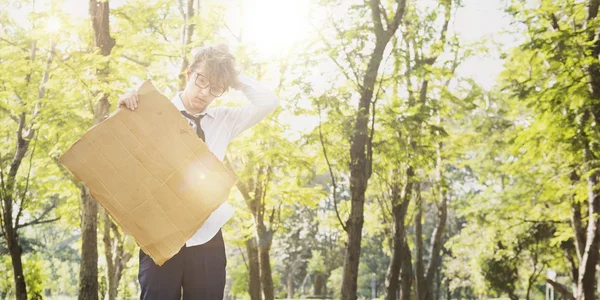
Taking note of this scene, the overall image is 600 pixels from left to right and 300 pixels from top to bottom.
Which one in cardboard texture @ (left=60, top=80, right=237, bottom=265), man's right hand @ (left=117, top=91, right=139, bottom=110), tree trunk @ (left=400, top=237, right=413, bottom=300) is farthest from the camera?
tree trunk @ (left=400, top=237, right=413, bottom=300)

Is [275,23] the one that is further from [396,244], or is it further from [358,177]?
[396,244]

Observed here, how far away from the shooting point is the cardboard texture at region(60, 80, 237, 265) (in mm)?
1932

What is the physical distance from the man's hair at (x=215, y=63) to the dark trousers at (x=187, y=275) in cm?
68

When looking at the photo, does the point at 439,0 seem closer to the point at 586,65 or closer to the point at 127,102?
the point at 586,65

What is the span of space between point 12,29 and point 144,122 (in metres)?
14.1

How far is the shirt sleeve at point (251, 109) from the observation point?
251 centimetres

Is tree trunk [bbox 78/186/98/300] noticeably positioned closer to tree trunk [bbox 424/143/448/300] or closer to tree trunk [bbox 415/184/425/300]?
tree trunk [bbox 415/184/425/300]

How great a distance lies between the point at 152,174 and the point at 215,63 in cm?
54

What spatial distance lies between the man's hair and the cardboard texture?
24 centimetres

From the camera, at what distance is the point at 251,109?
2537 mm

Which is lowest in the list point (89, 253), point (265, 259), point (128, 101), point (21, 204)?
point (89, 253)

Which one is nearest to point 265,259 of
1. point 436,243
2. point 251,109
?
point 436,243

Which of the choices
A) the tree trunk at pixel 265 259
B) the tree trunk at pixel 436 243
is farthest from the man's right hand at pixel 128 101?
the tree trunk at pixel 436 243

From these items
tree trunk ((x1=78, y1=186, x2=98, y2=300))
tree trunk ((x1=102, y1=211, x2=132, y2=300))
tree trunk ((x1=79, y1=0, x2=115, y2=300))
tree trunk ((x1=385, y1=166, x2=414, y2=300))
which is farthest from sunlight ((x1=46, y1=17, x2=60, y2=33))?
tree trunk ((x1=385, y1=166, x2=414, y2=300))
